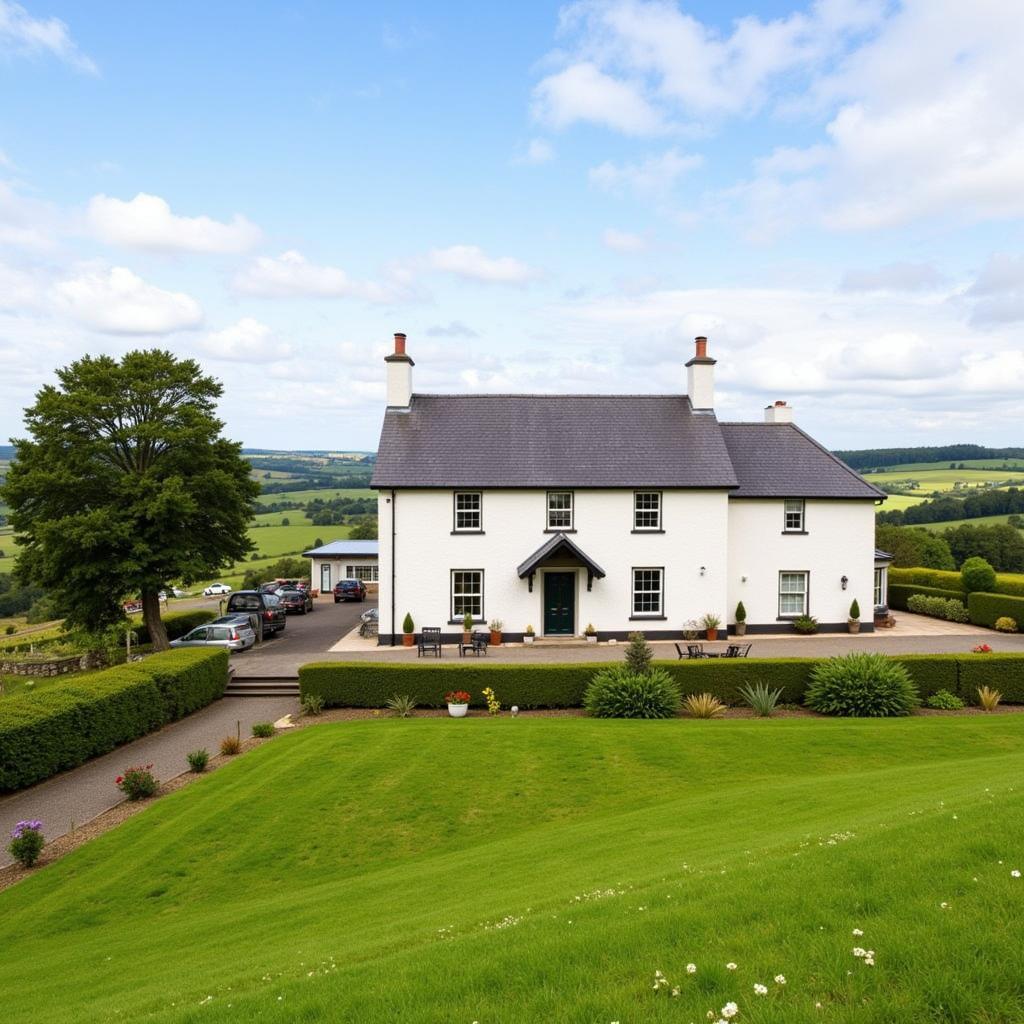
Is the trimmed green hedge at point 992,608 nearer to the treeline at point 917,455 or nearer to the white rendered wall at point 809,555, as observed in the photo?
the white rendered wall at point 809,555

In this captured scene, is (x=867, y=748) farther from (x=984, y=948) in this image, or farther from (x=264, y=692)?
(x=264, y=692)

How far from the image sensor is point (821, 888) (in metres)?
6.27

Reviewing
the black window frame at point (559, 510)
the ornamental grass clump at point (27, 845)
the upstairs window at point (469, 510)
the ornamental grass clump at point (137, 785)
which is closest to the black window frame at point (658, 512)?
the black window frame at point (559, 510)

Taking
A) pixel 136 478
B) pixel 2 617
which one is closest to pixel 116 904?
pixel 136 478

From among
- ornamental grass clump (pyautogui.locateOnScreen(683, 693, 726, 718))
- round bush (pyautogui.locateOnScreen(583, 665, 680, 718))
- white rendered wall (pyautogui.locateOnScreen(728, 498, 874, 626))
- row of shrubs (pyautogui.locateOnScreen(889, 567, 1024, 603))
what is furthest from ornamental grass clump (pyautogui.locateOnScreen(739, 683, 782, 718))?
row of shrubs (pyautogui.locateOnScreen(889, 567, 1024, 603))

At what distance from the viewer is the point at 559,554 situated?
2870cm

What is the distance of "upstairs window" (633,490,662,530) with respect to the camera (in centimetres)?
2970

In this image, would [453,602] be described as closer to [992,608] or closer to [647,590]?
[647,590]

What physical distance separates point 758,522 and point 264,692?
20593mm

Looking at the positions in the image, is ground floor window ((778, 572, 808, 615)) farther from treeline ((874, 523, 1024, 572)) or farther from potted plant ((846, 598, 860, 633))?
treeline ((874, 523, 1024, 572))

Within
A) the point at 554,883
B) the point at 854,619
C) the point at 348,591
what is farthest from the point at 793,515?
the point at 348,591

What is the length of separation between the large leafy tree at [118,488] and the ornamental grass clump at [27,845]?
1538cm

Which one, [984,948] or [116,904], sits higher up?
[984,948]

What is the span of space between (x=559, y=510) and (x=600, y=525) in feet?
5.79
